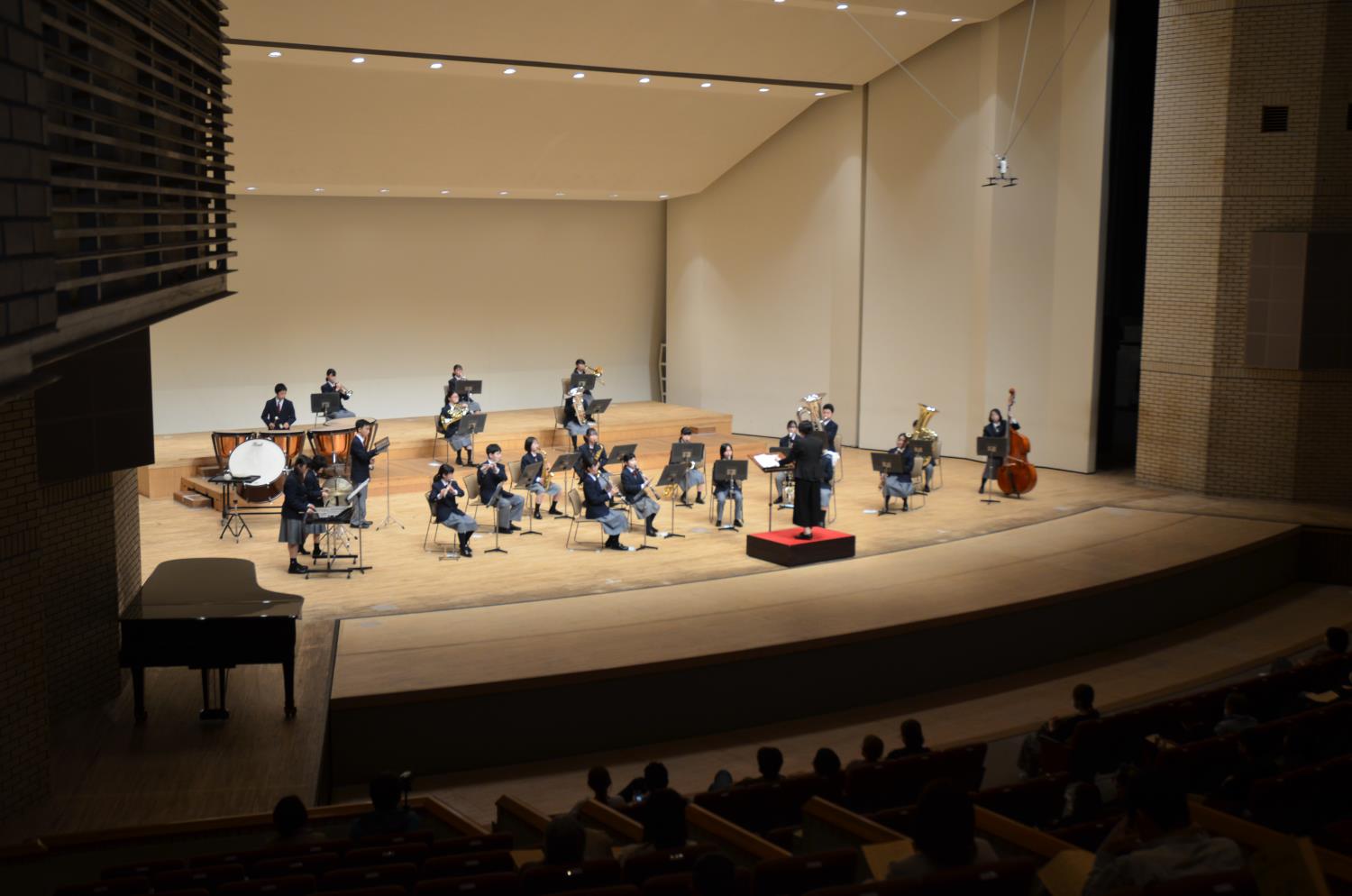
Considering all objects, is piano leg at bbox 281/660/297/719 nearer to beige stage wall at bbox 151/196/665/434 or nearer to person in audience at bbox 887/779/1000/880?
person in audience at bbox 887/779/1000/880

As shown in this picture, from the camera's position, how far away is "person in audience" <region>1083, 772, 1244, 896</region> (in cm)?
353

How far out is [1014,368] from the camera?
18.4 meters

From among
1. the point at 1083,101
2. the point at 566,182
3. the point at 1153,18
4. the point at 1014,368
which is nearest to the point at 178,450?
the point at 566,182

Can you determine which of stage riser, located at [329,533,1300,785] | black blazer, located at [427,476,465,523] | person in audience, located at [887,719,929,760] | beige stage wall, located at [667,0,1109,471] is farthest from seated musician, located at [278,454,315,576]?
beige stage wall, located at [667,0,1109,471]

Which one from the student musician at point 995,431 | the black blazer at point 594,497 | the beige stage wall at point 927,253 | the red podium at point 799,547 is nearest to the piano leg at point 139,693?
the black blazer at point 594,497

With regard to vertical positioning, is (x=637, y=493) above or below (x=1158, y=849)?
below

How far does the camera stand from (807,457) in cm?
1304

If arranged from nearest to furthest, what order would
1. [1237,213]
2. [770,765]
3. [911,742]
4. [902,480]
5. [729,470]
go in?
[770,765] < [911,742] < [729,470] < [1237,213] < [902,480]

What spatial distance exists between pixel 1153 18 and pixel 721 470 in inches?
394

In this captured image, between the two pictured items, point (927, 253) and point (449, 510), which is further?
point (927, 253)

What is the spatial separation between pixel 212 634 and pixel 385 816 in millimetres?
2890

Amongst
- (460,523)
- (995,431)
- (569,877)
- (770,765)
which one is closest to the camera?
(569,877)

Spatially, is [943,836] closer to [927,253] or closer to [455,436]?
[455,436]

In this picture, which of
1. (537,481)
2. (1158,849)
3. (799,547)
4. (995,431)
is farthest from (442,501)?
(1158,849)
